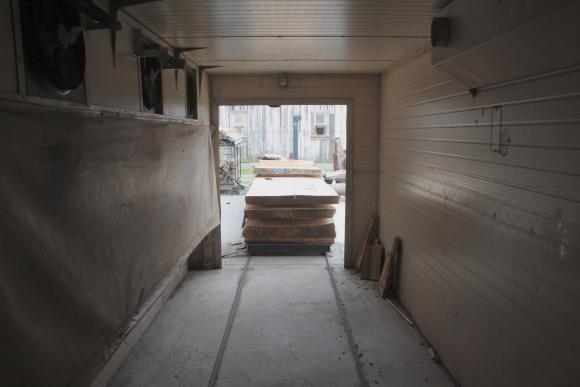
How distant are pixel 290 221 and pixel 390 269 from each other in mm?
2246

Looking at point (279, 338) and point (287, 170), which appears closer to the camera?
point (279, 338)

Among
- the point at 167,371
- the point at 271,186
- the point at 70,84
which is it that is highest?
the point at 70,84

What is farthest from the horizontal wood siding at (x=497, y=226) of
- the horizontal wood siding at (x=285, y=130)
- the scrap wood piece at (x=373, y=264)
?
the horizontal wood siding at (x=285, y=130)

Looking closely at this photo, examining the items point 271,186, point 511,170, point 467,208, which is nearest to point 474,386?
point 467,208

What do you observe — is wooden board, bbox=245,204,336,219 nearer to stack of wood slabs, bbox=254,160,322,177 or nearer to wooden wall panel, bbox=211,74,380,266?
wooden wall panel, bbox=211,74,380,266

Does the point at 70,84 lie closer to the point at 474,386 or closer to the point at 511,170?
the point at 511,170

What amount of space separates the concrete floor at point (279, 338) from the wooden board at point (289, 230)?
1.07 metres

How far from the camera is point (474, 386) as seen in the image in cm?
317

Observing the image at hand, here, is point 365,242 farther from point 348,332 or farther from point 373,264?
point 348,332

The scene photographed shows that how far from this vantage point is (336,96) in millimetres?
6512

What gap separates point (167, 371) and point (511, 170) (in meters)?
3.05

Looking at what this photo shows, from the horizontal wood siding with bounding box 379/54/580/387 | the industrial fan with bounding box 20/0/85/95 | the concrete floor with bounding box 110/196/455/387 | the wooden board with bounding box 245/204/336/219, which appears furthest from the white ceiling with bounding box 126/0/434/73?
the concrete floor with bounding box 110/196/455/387

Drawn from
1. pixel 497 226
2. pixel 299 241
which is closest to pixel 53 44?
pixel 497 226

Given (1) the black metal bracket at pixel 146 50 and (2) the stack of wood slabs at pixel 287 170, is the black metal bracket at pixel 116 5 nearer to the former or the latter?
(1) the black metal bracket at pixel 146 50
